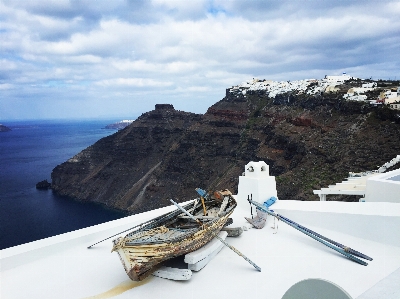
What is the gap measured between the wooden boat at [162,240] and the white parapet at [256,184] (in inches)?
56.8

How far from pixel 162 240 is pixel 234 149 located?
167ft

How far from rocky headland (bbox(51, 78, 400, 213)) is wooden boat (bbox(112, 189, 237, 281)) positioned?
83.6 ft

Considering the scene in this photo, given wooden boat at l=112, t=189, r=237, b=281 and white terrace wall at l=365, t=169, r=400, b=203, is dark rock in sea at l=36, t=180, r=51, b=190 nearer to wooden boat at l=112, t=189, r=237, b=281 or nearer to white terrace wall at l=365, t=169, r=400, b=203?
wooden boat at l=112, t=189, r=237, b=281

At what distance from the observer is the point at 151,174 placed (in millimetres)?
64562

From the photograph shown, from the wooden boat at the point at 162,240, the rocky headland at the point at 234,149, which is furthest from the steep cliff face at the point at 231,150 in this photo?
the wooden boat at the point at 162,240

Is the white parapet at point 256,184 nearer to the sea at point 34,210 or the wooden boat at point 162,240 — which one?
the wooden boat at point 162,240

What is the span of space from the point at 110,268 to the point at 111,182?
63077 millimetres

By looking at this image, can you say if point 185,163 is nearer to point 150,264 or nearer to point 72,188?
point 72,188

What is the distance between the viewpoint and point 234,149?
56.1m

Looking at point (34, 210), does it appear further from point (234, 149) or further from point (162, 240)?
point (162, 240)

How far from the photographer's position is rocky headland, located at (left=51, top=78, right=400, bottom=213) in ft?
110

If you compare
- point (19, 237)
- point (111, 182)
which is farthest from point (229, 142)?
point (19, 237)

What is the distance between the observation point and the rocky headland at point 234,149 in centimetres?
3347

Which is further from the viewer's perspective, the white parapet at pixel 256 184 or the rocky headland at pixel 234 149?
the rocky headland at pixel 234 149
